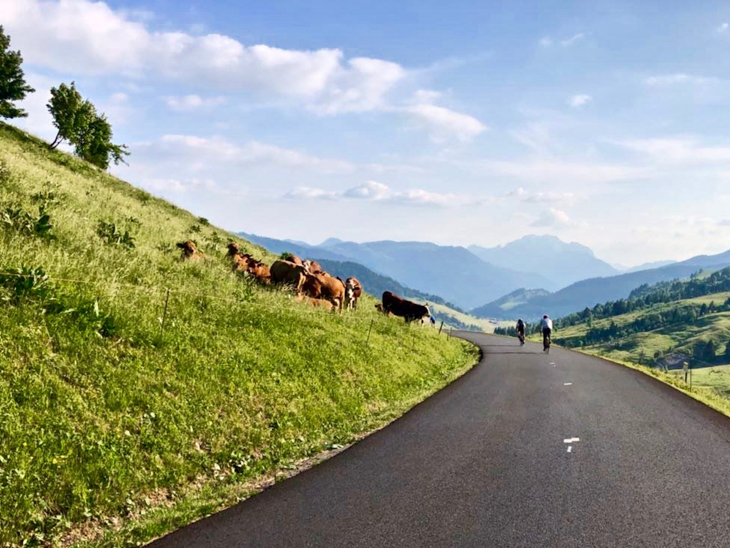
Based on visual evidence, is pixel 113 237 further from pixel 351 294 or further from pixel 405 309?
pixel 405 309

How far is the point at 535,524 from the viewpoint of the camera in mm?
7105

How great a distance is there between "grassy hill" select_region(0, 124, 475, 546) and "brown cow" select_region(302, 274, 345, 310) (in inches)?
210

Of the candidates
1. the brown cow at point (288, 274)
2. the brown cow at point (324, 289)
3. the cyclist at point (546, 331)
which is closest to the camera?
the brown cow at point (288, 274)

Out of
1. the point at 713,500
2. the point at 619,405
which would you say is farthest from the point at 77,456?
the point at 619,405

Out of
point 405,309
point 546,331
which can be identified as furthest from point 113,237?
point 546,331

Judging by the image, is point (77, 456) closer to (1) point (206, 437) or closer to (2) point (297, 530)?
(1) point (206, 437)

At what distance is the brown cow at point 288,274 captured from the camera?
23609mm

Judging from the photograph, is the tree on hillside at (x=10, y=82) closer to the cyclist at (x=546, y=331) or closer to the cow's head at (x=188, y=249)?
the cow's head at (x=188, y=249)

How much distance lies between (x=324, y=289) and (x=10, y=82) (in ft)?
166

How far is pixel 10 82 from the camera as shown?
5234cm

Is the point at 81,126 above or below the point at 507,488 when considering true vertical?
above

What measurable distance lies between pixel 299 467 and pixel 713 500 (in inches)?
288

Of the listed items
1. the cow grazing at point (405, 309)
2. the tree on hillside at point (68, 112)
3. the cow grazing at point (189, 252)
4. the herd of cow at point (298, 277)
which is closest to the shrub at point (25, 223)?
the cow grazing at point (189, 252)

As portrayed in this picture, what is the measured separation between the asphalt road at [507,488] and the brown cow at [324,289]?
11.3m
